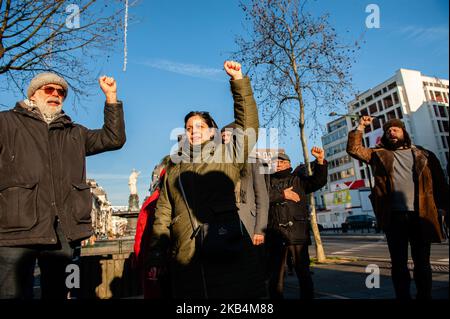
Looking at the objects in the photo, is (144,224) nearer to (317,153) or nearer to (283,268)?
(283,268)

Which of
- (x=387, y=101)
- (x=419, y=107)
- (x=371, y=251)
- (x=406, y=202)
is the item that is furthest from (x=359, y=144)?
(x=387, y=101)

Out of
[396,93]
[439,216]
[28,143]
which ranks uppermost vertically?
[396,93]

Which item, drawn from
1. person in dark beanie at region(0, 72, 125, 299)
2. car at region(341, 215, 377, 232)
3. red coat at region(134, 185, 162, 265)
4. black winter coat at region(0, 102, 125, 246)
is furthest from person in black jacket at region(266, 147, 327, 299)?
car at region(341, 215, 377, 232)

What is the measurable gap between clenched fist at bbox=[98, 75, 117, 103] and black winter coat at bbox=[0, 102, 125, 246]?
6 cm

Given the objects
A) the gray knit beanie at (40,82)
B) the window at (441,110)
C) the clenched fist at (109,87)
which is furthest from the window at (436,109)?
the gray knit beanie at (40,82)

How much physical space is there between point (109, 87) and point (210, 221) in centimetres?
147

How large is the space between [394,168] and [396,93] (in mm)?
72232

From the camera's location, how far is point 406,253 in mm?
3553
